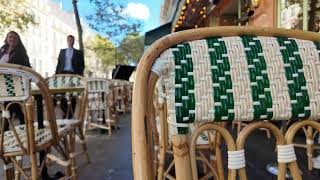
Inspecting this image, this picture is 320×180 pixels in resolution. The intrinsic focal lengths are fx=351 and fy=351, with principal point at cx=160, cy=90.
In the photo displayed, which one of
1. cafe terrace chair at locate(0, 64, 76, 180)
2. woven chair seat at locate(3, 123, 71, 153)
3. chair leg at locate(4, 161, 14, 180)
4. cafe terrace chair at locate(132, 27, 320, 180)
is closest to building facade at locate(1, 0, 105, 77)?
woven chair seat at locate(3, 123, 71, 153)

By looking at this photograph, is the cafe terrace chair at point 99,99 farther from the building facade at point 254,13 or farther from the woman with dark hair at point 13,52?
the building facade at point 254,13

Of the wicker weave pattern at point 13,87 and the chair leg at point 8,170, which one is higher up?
the wicker weave pattern at point 13,87

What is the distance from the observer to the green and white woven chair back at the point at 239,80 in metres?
0.67

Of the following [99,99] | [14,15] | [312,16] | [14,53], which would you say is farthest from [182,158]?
[14,15]

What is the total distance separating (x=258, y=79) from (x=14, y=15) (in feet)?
37.2

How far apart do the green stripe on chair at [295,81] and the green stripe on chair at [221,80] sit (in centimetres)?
13

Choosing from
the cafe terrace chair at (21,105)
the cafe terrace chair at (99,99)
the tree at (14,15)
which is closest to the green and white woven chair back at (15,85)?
the cafe terrace chair at (21,105)

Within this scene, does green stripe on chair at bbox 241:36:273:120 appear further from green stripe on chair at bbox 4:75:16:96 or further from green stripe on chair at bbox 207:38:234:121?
green stripe on chair at bbox 4:75:16:96

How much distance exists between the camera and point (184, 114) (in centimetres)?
67

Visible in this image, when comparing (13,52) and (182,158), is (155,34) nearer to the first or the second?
(13,52)

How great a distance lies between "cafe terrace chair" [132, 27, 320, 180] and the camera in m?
0.67

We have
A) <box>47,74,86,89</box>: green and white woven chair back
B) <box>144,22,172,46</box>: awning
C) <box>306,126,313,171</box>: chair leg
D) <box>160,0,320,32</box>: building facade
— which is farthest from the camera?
<box>144,22,172,46</box>: awning

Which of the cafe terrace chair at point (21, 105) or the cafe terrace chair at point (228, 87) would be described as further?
the cafe terrace chair at point (21, 105)

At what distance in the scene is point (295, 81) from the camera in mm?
714
